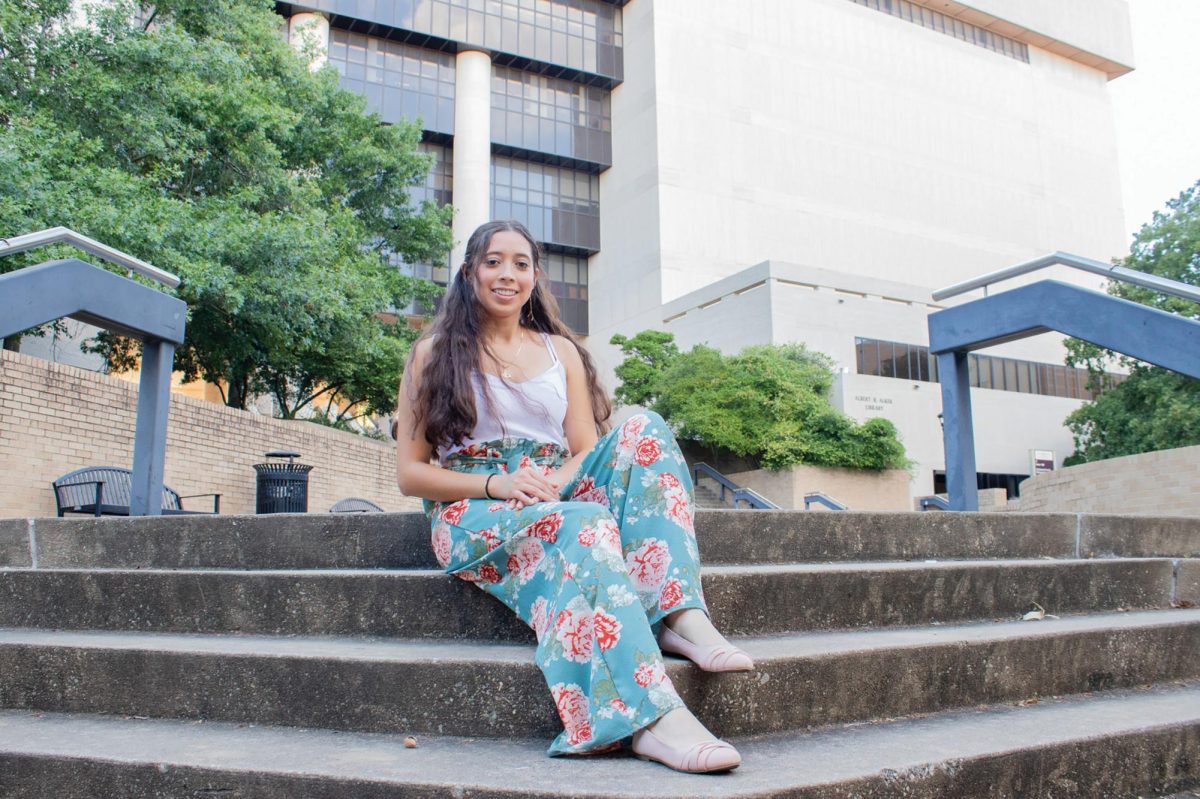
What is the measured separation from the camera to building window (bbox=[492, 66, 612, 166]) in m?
33.7

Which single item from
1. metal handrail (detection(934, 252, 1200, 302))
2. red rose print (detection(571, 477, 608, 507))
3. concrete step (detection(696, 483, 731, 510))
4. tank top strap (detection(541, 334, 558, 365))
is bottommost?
red rose print (detection(571, 477, 608, 507))

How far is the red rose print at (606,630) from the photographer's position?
6.69 feet

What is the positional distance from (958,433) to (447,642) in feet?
13.1

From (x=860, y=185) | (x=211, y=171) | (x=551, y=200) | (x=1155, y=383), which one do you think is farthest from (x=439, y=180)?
(x=1155, y=383)

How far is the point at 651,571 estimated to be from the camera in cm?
233

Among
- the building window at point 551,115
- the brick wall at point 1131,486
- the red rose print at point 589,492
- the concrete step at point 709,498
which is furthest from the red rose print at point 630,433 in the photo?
the building window at point 551,115

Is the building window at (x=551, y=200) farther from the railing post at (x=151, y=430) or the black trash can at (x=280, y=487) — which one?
the railing post at (x=151, y=430)

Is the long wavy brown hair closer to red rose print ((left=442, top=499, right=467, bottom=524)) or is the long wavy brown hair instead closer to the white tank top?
the white tank top

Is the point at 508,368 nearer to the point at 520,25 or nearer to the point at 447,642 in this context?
the point at 447,642

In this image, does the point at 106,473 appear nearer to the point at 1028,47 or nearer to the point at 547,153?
the point at 547,153

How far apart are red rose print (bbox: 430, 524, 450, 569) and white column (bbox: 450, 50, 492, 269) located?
2918 centimetres

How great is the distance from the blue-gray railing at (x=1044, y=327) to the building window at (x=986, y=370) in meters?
23.0

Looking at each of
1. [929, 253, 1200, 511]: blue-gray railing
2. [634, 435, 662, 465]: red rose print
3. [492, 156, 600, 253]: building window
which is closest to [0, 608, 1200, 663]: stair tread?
[634, 435, 662, 465]: red rose print

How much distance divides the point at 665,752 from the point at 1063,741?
1.00m
